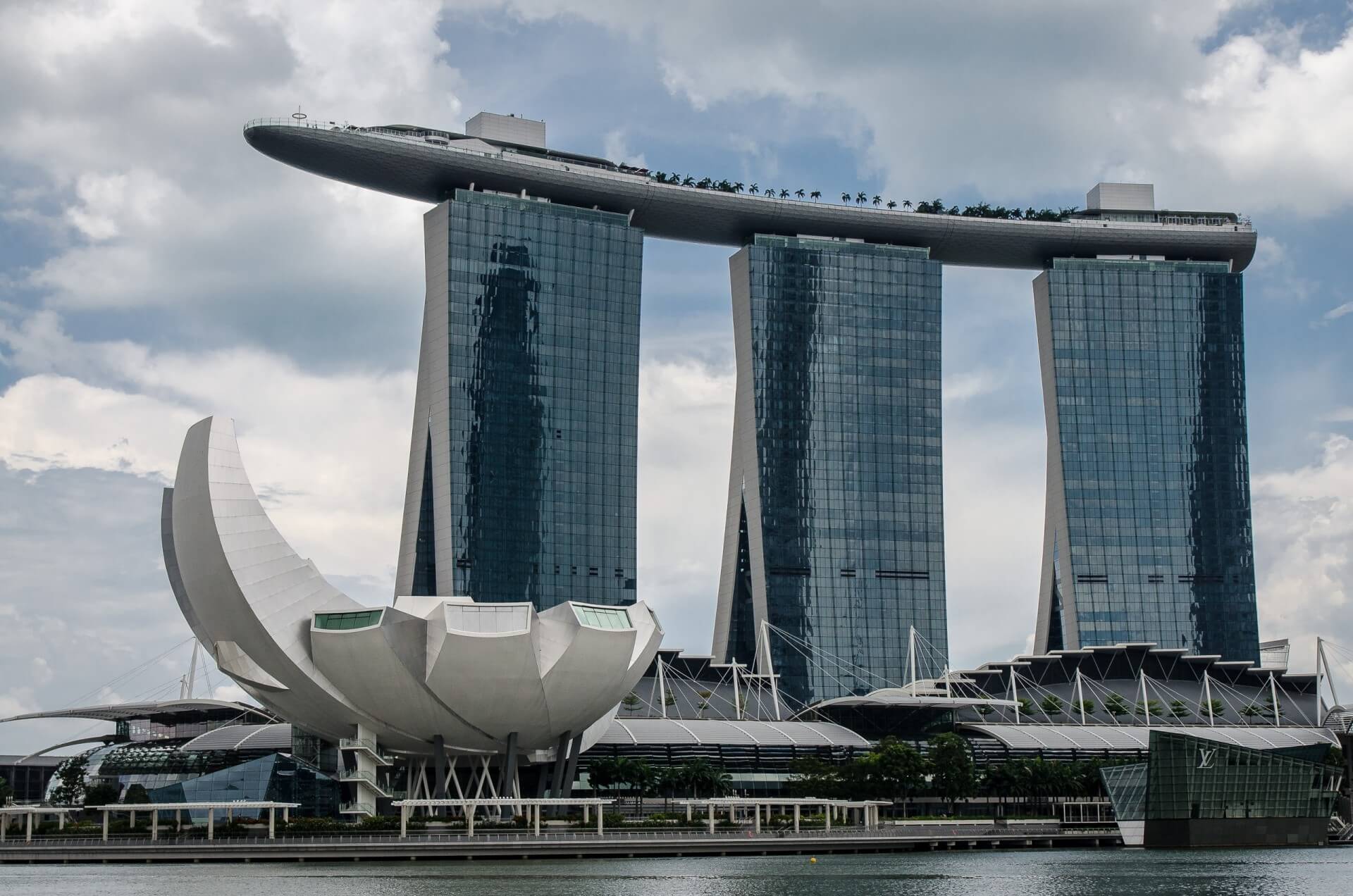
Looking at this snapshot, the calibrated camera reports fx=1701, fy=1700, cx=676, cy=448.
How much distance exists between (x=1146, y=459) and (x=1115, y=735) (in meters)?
45.8

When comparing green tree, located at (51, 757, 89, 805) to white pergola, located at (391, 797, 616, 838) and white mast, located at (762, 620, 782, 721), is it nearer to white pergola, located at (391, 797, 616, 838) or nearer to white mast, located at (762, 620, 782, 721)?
white pergola, located at (391, 797, 616, 838)

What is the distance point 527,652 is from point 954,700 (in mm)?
52435

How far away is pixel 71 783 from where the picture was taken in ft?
438

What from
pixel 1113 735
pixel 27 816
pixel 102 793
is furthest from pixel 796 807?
pixel 27 816

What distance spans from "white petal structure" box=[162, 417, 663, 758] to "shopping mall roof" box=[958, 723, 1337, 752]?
47.7 metres

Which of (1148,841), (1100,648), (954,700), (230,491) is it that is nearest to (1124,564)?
(1100,648)

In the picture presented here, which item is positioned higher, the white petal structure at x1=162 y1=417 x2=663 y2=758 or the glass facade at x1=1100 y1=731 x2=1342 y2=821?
the white petal structure at x1=162 y1=417 x2=663 y2=758

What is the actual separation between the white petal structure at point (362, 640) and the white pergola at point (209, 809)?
709 cm

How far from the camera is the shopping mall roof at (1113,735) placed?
481 feet

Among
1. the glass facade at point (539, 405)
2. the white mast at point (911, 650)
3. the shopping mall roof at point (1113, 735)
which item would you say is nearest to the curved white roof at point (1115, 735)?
the shopping mall roof at point (1113, 735)

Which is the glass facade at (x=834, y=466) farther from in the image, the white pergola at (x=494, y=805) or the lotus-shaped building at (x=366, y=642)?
the white pergola at (x=494, y=805)

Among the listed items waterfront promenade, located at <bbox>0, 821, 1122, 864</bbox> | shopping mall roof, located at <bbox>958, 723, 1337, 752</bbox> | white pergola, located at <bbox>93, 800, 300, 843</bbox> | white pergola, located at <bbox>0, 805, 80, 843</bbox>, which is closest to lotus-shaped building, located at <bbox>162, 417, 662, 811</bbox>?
white pergola, located at <bbox>93, 800, 300, 843</bbox>

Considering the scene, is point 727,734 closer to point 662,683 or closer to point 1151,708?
point 662,683

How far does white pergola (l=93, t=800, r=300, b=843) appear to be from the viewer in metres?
101
